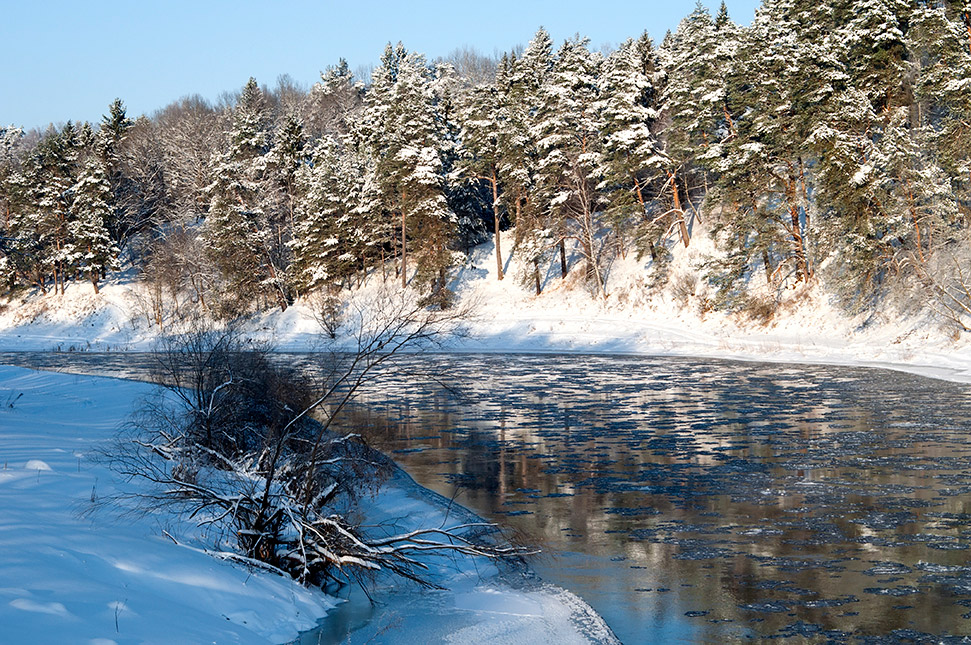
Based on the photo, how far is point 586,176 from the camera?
1832 inches

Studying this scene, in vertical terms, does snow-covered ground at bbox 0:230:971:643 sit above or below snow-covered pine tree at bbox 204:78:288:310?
below

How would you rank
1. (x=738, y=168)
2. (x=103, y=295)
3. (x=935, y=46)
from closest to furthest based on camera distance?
(x=935, y=46)
(x=738, y=168)
(x=103, y=295)

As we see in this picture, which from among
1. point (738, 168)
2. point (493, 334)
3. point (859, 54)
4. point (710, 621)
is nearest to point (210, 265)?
point (493, 334)

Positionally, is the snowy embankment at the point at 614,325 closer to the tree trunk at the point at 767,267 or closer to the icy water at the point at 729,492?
the tree trunk at the point at 767,267

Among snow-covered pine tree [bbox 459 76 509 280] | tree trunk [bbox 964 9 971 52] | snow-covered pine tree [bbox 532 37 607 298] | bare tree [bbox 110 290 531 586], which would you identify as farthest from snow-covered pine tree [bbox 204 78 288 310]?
bare tree [bbox 110 290 531 586]

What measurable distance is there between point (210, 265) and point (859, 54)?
137 feet

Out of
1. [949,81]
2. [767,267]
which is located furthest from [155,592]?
[767,267]

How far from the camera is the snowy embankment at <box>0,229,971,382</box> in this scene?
30516 millimetres

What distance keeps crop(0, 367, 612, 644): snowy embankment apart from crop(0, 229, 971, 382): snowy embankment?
47.7 ft

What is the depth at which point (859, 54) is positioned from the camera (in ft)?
113

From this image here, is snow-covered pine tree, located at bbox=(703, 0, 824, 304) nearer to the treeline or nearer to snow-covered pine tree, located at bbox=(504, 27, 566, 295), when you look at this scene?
the treeline

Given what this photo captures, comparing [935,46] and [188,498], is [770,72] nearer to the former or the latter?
[935,46]

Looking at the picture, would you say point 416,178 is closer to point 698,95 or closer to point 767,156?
point 698,95

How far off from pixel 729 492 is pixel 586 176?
118 feet
